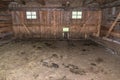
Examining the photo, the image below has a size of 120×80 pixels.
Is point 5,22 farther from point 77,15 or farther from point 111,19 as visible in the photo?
point 111,19

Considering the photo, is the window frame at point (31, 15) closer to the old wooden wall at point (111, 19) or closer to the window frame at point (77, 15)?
the window frame at point (77, 15)

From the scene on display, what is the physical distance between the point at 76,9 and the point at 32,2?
2904 mm

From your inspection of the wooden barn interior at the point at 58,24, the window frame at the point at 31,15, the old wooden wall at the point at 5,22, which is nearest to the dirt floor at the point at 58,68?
the wooden barn interior at the point at 58,24

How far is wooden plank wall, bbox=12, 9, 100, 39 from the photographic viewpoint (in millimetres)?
7113

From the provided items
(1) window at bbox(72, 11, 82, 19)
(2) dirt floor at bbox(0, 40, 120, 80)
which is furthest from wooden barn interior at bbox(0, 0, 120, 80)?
(2) dirt floor at bbox(0, 40, 120, 80)

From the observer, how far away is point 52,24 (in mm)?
7273

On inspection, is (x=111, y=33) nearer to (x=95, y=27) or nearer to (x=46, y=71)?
(x=95, y=27)

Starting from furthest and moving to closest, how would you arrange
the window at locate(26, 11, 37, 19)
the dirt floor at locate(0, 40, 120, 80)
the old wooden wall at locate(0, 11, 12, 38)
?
the window at locate(26, 11, 37, 19) < the old wooden wall at locate(0, 11, 12, 38) < the dirt floor at locate(0, 40, 120, 80)

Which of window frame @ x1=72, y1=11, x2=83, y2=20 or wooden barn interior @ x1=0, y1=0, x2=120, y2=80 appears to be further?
window frame @ x1=72, y1=11, x2=83, y2=20

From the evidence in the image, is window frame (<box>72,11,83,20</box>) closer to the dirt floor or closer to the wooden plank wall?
the wooden plank wall

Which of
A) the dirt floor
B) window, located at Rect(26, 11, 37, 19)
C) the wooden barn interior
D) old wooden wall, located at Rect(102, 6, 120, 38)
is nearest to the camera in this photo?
the dirt floor

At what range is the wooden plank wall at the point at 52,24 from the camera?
7113 millimetres

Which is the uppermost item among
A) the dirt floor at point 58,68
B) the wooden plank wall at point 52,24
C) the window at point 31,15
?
→ the window at point 31,15

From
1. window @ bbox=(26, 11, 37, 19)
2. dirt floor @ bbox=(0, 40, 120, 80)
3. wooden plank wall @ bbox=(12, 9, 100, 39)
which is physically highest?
window @ bbox=(26, 11, 37, 19)
